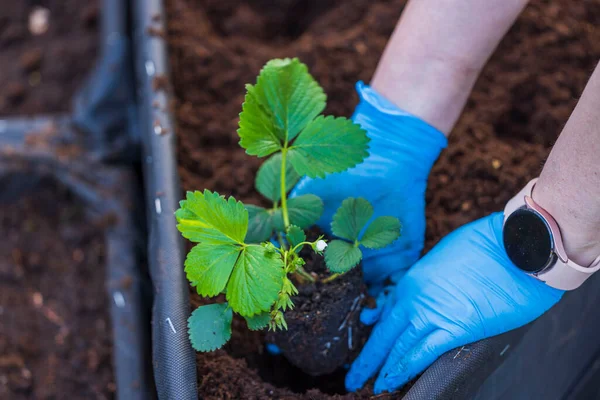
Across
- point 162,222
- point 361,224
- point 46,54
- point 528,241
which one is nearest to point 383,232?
point 361,224

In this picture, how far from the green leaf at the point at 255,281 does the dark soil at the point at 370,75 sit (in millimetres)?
393

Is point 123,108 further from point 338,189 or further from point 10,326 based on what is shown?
point 338,189

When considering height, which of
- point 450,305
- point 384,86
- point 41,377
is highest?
point 384,86

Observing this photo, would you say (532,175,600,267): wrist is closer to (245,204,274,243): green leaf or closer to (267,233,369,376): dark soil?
(267,233,369,376): dark soil

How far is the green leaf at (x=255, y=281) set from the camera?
893 millimetres

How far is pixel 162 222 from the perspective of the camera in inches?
47.8

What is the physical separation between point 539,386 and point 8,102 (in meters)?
1.88

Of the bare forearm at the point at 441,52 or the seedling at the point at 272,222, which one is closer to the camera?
the seedling at the point at 272,222

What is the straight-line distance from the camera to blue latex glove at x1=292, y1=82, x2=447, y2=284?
1.23 m

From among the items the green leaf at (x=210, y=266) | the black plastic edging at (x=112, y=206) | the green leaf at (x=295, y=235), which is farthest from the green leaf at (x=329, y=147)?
the black plastic edging at (x=112, y=206)

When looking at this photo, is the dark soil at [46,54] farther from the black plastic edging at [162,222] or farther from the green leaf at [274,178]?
the green leaf at [274,178]

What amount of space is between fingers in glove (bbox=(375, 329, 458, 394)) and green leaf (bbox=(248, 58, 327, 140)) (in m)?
0.44

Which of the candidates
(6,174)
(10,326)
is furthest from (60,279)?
(6,174)

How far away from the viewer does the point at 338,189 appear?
4.05ft
